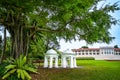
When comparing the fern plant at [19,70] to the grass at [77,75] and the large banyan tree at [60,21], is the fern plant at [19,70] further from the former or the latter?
the large banyan tree at [60,21]

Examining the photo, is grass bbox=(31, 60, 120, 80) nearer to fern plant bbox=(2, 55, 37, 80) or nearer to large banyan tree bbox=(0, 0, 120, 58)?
fern plant bbox=(2, 55, 37, 80)

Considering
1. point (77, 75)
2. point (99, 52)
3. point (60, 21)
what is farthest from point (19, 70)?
point (99, 52)

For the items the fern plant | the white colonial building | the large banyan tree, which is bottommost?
the fern plant

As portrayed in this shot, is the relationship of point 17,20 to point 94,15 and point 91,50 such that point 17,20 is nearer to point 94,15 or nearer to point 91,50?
point 94,15

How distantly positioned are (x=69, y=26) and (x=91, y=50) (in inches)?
1698

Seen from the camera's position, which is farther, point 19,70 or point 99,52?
point 99,52

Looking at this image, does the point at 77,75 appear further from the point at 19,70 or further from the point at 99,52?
the point at 99,52

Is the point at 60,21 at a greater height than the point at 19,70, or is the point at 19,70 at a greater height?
the point at 60,21

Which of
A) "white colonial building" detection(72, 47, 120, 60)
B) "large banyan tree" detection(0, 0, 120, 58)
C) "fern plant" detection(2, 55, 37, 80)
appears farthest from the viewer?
"white colonial building" detection(72, 47, 120, 60)

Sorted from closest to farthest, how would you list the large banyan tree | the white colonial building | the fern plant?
the fern plant → the large banyan tree → the white colonial building

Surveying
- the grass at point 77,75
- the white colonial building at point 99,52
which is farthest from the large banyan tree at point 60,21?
the white colonial building at point 99,52

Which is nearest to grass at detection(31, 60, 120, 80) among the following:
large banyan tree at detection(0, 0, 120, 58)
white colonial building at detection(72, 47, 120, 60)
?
large banyan tree at detection(0, 0, 120, 58)

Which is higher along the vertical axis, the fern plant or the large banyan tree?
the large banyan tree

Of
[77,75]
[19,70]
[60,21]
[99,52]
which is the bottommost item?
[77,75]
